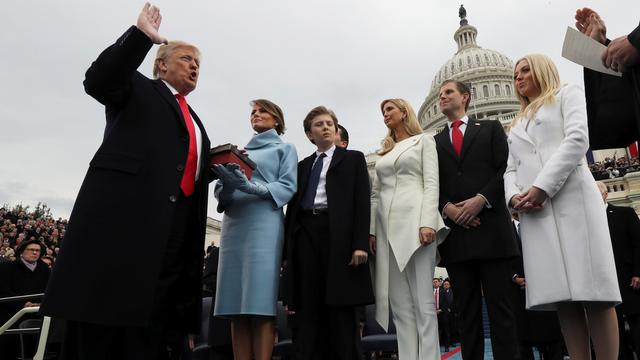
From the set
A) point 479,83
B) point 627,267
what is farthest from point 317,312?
point 479,83

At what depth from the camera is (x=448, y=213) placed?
2848mm

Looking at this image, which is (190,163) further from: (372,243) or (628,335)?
(628,335)

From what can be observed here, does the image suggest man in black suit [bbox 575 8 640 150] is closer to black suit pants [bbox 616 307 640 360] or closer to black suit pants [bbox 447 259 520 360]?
black suit pants [bbox 447 259 520 360]

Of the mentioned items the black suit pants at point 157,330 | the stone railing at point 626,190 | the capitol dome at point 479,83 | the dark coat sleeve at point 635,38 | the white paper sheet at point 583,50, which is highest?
the capitol dome at point 479,83

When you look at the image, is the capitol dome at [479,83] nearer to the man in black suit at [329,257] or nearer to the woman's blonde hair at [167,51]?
the man in black suit at [329,257]


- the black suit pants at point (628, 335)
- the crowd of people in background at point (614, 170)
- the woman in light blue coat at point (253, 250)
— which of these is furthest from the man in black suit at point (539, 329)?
the crowd of people in background at point (614, 170)

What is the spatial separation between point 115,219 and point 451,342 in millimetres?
10889

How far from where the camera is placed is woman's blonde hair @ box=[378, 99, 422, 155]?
11.0ft

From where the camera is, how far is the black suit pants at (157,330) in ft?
5.34

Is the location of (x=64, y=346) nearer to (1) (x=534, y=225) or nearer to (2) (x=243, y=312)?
(2) (x=243, y=312)

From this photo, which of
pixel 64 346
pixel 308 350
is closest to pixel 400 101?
pixel 308 350

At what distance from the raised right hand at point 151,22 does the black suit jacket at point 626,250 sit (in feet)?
13.9

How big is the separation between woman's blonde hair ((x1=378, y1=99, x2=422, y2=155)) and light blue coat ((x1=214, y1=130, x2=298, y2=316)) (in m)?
0.77

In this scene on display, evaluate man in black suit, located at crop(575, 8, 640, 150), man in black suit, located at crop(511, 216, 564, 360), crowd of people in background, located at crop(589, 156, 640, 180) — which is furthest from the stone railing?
man in black suit, located at crop(575, 8, 640, 150)
